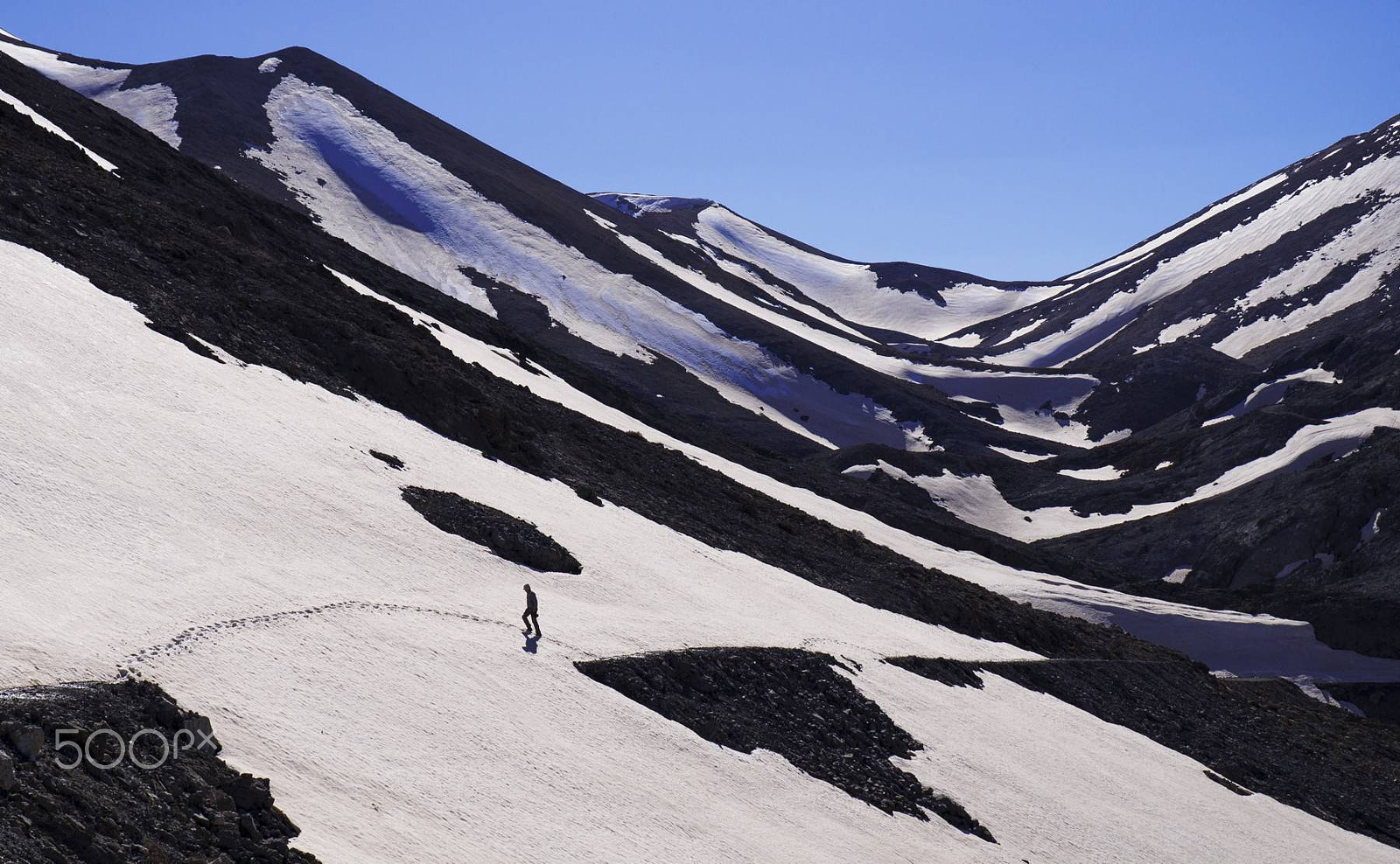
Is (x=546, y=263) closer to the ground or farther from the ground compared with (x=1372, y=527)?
farther from the ground

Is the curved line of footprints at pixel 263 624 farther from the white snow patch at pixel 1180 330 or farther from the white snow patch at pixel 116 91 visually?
the white snow patch at pixel 1180 330

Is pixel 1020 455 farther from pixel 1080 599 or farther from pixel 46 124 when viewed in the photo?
pixel 46 124

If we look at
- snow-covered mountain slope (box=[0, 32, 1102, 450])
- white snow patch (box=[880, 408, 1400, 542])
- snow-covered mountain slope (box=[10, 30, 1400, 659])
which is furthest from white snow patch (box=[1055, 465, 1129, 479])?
white snow patch (box=[880, 408, 1400, 542])

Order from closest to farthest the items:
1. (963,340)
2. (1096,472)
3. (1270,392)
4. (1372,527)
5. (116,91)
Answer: (1372,527), (1096,472), (1270,392), (116,91), (963,340)

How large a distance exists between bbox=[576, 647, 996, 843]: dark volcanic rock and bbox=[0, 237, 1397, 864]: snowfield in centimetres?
55

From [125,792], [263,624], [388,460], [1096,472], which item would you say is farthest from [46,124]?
[1096,472]

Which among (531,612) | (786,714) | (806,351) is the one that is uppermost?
(806,351)

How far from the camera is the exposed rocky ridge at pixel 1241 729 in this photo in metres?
36.7

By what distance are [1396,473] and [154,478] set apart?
61802 mm

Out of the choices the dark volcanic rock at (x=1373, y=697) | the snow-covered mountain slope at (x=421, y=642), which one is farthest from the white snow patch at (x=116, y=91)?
the dark volcanic rock at (x=1373, y=697)

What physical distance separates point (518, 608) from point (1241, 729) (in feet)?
92.4

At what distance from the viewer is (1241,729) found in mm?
41750

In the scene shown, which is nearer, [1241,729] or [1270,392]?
[1241,729]

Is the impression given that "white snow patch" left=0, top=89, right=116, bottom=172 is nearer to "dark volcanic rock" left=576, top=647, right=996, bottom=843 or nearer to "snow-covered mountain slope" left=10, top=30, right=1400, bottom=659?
"snow-covered mountain slope" left=10, top=30, right=1400, bottom=659
